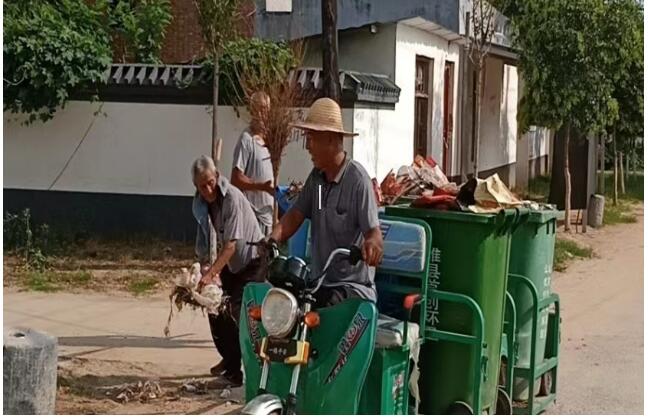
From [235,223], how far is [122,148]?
6.58 meters

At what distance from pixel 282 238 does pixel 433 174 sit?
128 centimetres

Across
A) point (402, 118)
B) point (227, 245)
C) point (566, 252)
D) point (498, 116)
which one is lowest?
point (566, 252)

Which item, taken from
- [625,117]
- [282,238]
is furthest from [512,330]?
[625,117]

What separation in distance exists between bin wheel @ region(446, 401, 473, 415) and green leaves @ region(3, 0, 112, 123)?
797 centimetres

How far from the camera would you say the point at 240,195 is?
6.84 m

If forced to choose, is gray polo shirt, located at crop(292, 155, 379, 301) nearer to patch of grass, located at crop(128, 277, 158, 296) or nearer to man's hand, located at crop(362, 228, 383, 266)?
man's hand, located at crop(362, 228, 383, 266)

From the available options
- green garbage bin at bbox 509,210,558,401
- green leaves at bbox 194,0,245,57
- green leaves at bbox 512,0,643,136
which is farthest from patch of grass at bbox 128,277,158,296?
green leaves at bbox 512,0,643,136

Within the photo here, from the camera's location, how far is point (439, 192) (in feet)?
19.6

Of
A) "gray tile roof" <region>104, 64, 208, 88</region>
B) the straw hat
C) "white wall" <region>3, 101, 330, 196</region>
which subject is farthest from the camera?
"white wall" <region>3, 101, 330, 196</region>

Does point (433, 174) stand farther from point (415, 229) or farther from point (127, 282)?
point (127, 282)

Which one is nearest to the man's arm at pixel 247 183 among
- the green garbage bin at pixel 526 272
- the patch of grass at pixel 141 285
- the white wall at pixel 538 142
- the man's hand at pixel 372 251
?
the green garbage bin at pixel 526 272

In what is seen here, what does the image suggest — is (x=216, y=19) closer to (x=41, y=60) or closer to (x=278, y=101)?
(x=278, y=101)

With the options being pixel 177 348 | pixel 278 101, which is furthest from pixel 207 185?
pixel 278 101

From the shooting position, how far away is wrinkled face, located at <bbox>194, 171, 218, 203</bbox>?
663 centimetres
